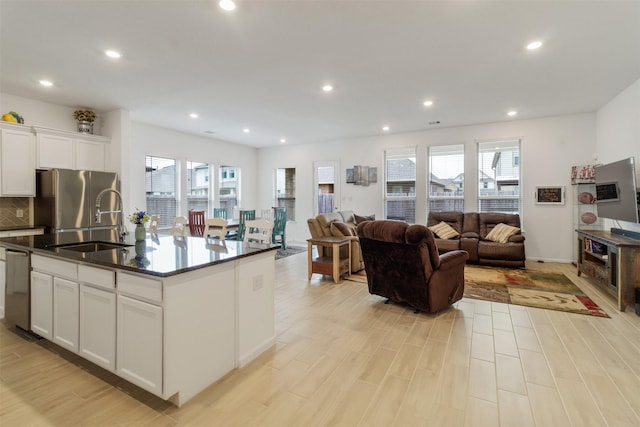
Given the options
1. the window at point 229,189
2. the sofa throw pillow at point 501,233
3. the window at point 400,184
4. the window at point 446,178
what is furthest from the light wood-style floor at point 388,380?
the window at point 229,189

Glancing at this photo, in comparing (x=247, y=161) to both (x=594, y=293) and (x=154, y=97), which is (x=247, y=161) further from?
(x=594, y=293)

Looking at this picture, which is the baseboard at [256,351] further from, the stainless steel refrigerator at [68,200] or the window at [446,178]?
the window at [446,178]

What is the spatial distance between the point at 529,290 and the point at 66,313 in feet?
17.2

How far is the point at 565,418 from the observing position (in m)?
1.77

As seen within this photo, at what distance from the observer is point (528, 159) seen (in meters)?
6.13

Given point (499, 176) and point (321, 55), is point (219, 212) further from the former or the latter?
point (499, 176)

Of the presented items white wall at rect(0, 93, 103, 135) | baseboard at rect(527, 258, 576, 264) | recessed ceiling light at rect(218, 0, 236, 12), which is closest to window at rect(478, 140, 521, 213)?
baseboard at rect(527, 258, 576, 264)

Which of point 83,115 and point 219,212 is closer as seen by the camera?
point 83,115

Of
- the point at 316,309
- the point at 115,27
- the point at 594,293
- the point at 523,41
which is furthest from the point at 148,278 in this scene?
the point at 594,293

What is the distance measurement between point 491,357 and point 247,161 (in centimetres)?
805

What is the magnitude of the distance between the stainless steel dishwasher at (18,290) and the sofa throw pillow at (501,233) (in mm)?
6670

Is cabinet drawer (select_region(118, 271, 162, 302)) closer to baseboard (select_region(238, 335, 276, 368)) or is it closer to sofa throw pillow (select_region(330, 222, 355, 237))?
baseboard (select_region(238, 335, 276, 368))

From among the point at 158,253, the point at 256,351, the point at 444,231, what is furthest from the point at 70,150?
the point at 444,231

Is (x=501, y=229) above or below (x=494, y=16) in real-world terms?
below
